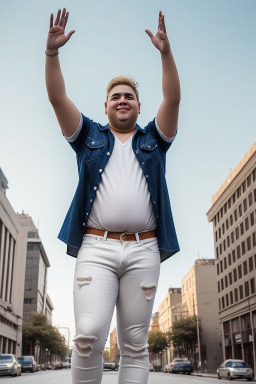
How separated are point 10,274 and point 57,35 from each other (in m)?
58.6

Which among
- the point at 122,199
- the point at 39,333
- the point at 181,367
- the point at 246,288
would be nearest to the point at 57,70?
the point at 122,199

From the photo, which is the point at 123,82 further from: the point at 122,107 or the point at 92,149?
the point at 92,149

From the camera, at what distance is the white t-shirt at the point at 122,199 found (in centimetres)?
290

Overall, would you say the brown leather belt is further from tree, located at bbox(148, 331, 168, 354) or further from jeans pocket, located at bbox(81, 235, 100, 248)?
tree, located at bbox(148, 331, 168, 354)

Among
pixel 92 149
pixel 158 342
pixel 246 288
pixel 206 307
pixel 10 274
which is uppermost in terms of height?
pixel 10 274

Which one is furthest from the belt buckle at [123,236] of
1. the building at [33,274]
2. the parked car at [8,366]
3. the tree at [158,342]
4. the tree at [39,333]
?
the tree at [158,342]

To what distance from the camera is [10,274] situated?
5878 centimetres

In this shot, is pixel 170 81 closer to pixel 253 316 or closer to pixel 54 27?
pixel 54 27

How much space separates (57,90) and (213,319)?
7837 cm

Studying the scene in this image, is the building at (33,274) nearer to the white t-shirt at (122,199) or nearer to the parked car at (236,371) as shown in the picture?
the parked car at (236,371)

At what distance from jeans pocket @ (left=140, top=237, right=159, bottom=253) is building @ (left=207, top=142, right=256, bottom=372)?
141ft

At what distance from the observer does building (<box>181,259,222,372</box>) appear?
7306cm

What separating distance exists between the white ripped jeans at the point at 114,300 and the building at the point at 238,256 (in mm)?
43270

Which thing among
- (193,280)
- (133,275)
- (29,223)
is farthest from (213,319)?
(133,275)
